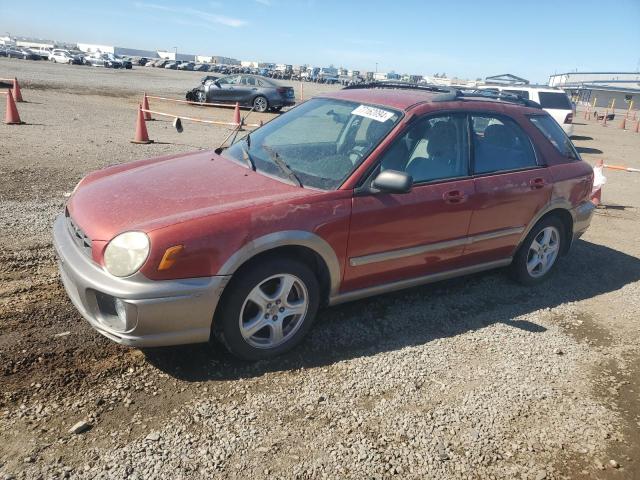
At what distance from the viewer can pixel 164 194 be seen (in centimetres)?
325

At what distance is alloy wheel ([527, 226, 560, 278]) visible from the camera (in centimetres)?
485

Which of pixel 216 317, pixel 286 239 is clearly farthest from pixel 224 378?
pixel 286 239

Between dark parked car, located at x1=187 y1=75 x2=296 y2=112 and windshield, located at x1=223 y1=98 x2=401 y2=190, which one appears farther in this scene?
dark parked car, located at x1=187 y1=75 x2=296 y2=112

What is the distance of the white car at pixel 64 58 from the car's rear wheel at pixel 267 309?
61641mm

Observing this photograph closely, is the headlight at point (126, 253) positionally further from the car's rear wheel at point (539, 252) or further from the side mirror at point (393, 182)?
the car's rear wheel at point (539, 252)

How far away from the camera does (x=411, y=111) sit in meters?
3.81

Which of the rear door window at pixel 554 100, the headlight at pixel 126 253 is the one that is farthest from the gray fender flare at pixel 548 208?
the rear door window at pixel 554 100

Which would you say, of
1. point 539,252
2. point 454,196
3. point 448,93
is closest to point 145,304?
point 454,196

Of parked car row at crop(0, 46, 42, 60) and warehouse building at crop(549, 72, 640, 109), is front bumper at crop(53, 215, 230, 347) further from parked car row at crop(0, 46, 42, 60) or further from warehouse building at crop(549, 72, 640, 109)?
parked car row at crop(0, 46, 42, 60)

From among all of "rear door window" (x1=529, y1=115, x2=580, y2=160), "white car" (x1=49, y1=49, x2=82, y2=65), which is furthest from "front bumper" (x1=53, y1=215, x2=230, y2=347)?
"white car" (x1=49, y1=49, x2=82, y2=65)

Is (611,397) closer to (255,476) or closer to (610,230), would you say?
(255,476)

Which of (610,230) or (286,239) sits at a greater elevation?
(286,239)

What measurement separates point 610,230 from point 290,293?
18.9 feet

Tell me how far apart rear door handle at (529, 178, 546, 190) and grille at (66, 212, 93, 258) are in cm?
361
